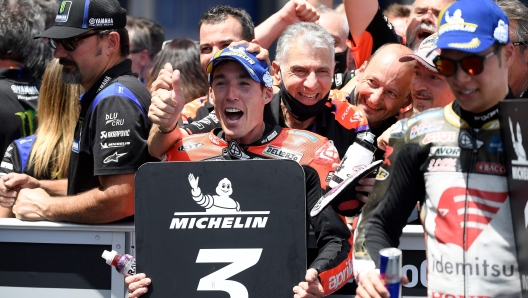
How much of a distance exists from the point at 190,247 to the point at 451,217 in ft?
3.95

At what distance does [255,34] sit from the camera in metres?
5.42

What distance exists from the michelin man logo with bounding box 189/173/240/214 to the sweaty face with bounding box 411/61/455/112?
110 cm

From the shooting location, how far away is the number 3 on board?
337 cm

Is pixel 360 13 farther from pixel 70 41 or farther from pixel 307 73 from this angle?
pixel 70 41

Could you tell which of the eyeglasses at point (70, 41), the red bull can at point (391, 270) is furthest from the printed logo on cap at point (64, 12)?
the red bull can at point (391, 270)

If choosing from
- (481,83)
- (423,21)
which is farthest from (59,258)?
(423,21)

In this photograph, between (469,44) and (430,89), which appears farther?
(430,89)

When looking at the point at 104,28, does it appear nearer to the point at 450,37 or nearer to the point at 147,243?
the point at 147,243

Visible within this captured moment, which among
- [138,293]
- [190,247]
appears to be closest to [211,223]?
[190,247]

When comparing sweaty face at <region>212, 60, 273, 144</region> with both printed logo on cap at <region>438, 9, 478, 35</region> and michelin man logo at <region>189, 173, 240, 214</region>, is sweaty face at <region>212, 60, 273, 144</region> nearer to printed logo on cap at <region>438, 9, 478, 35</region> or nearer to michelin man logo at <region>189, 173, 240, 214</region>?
michelin man logo at <region>189, 173, 240, 214</region>

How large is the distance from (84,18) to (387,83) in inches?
66.0

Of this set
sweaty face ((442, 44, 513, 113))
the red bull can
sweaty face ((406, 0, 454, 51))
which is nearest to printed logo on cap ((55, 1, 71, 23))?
sweaty face ((406, 0, 454, 51))

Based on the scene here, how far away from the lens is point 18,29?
548 centimetres

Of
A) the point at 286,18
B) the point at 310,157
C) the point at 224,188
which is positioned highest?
the point at 286,18
